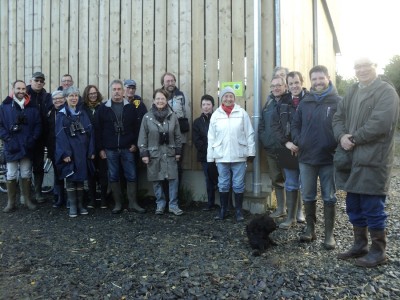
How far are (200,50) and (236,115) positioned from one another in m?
1.45

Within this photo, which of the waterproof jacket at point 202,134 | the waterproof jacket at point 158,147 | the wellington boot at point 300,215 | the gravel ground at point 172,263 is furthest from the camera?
the waterproof jacket at point 202,134

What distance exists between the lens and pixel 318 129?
15.4ft

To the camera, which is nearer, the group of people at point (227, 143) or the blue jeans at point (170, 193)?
→ the group of people at point (227, 143)

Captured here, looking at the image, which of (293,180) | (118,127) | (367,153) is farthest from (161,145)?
(367,153)

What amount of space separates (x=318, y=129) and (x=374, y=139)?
0.77 m

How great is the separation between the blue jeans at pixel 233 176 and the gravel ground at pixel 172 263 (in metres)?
0.47

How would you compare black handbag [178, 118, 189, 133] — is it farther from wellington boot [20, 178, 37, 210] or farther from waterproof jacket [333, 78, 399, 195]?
waterproof jacket [333, 78, 399, 195]

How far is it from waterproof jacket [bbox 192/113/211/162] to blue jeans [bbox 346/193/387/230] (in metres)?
2.55

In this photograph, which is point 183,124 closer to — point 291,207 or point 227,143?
point 227,143

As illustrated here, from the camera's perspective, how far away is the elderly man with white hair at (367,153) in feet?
13.2

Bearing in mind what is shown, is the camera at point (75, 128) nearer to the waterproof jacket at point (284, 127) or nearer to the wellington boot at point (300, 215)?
the waterproof jacket at point (284, 127)

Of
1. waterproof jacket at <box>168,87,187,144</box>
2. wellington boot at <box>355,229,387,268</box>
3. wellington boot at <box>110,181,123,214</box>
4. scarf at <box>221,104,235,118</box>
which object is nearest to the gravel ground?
wellington boot at <box>355,229,387,268</box>

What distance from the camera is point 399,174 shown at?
10.5 metres

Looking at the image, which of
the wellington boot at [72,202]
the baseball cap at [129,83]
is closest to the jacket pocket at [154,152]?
the baseball cap at [129,83]
